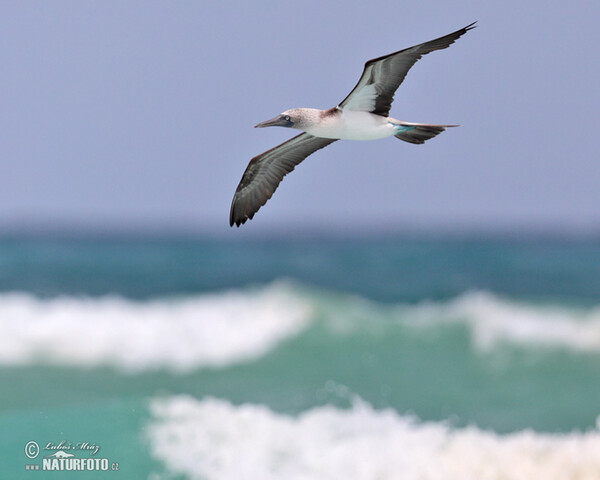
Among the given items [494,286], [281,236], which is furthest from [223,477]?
[281,236]

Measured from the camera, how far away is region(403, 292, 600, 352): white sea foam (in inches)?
771

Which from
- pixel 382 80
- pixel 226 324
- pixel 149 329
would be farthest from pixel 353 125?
pixel 149 329

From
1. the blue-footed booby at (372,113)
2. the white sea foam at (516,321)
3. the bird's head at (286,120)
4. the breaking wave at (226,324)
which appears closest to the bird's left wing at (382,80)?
the blue-footed booby at (372,113)

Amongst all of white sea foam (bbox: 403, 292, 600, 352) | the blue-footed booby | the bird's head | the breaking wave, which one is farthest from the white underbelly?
white sea foam (bbox: 403, 292, 600, 352)

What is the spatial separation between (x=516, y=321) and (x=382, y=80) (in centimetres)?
1398

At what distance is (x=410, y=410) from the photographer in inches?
625

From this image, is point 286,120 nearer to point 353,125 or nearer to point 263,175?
point 353,125

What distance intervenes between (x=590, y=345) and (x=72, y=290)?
15.1 metres

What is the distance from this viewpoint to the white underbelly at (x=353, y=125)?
8312 millimetres

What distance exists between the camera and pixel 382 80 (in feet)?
26.8

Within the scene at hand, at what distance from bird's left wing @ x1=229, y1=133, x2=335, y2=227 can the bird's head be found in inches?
50.0

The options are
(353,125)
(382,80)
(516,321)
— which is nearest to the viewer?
(382,80)

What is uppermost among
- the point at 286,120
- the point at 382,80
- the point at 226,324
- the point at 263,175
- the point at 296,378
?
the point at 382,80

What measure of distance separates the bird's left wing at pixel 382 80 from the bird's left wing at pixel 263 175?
4.67 feet
